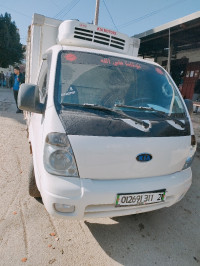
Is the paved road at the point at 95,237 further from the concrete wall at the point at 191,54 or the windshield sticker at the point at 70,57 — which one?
the concrete wall at the point at 191,54

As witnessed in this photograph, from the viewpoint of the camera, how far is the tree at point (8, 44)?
86.6 ft

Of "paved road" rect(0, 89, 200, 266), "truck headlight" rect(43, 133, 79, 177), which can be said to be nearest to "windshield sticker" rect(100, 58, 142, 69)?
"truck headlight" rect(43, 133, 79, 177)

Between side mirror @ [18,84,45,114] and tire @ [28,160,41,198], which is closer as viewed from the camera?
side mirror @ [18,84,45,114]

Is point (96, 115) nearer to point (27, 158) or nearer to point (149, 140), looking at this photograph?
point (149, 140)

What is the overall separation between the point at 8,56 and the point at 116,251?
30.8 metres

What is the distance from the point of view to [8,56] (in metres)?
27.3

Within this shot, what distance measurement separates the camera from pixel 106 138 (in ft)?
5.79

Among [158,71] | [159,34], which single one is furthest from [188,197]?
[159,34]

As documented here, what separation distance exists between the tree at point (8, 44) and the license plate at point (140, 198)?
1194 inches

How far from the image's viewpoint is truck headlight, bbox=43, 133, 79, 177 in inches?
67.1

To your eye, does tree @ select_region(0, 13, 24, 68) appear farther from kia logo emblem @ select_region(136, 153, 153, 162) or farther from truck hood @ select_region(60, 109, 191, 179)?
kia logo emblem @ select_region(136, 153, 153, 162)

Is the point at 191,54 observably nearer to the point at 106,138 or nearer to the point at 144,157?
the point at 144,157

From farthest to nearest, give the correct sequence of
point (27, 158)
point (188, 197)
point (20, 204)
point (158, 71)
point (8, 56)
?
point (8, 56)
point (27, 158)
point (188, 197)
point (158, 71)
point (20, 204)

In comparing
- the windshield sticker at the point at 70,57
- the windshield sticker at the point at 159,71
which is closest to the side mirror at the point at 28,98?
the windshield sticker at the point at 70,57
